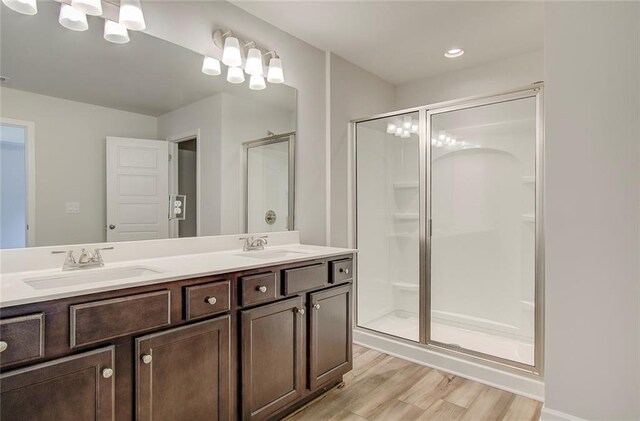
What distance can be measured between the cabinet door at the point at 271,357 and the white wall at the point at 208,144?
0.73 metres

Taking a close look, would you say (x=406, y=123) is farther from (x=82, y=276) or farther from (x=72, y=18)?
(x=82, y=276)

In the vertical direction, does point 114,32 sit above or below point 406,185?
above

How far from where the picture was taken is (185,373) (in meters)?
1.43

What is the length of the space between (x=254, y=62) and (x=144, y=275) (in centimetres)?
156

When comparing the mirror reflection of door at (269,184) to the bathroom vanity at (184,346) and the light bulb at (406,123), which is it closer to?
the bathroom vanity at (184,346)

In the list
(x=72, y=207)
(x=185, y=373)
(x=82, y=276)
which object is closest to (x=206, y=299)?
(x=185, y=373)

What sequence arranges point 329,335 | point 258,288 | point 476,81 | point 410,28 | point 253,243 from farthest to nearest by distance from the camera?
point 476,81
point 410,28
point 253,243
point 329,335
point 258,288

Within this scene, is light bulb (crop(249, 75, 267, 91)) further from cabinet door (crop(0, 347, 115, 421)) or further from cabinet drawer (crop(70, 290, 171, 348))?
cabinet door (crop(0, 347, 115, 421))

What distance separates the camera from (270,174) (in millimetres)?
2635

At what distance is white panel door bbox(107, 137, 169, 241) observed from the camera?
182cm

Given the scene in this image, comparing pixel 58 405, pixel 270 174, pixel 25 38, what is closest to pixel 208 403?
pixel 58 405

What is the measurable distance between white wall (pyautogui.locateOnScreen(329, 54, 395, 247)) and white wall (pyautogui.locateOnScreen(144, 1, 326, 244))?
0.39ft

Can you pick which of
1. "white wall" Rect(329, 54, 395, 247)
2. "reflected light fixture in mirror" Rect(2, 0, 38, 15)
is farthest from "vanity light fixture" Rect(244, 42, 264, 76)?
"reflected light fixture in mirror" Rect(2, 0, 38, 15)

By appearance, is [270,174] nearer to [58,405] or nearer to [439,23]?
[439,23]
